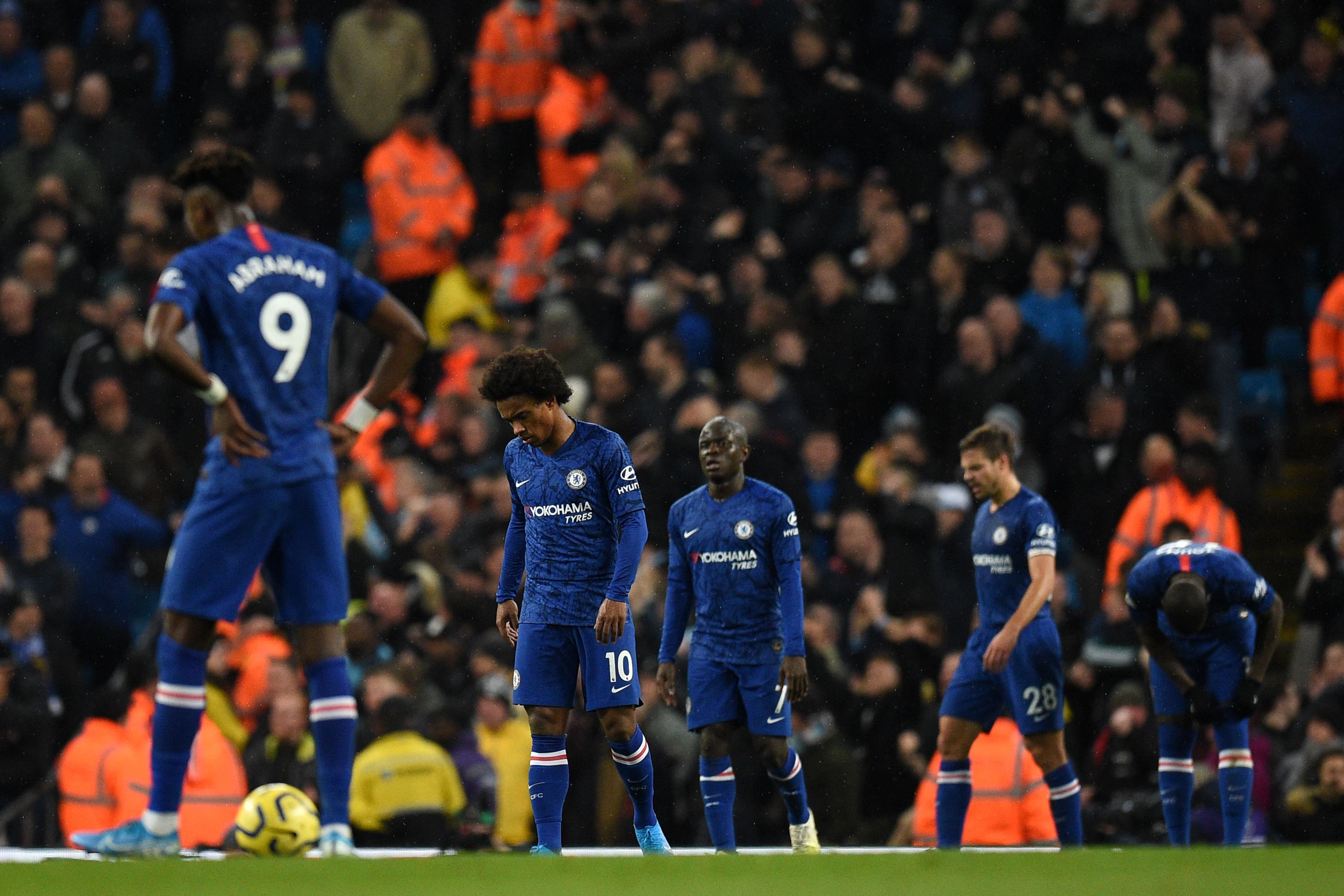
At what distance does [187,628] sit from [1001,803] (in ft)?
20.4

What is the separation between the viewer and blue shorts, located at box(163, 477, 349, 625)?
268 inches

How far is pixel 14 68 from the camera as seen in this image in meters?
18.7

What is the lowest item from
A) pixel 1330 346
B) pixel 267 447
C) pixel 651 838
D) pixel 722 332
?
pixel 651 838

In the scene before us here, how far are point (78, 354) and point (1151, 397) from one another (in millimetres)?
9201

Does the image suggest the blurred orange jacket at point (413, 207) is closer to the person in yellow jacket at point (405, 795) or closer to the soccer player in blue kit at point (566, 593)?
the person in yellow jacket at point (405, 795)

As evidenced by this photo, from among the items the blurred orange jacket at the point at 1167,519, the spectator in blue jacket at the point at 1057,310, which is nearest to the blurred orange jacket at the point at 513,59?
the spectator in blue jacket at the point at 1057,310

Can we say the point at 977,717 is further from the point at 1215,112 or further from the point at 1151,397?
the point at 1215,112

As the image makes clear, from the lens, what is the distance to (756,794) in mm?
12500

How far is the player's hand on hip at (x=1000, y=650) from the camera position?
9.90 metres

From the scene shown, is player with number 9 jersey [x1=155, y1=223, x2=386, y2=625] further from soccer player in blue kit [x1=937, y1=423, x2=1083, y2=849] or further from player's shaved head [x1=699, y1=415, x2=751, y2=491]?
soccer player in blue kit [x1=937, y1=423, x2=1083, y2=849]

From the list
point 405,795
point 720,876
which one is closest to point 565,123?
point 405,795

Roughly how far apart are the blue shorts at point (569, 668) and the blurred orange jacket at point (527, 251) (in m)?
8.45

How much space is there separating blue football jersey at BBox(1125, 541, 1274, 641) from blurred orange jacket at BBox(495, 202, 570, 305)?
7.95m

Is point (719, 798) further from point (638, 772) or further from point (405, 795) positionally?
point (405, 795)
